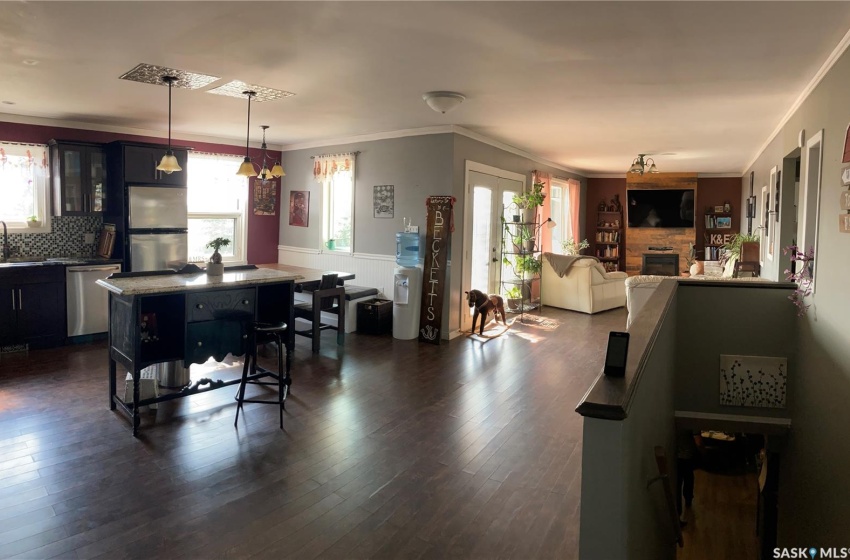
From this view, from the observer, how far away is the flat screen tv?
11344 millimetres

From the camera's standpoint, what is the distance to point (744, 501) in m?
4.94

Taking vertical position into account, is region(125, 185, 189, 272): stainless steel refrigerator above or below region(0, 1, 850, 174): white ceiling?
below

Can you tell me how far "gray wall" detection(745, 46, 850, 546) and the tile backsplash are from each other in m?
7.03

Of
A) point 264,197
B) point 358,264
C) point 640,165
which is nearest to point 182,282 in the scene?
point 358,264

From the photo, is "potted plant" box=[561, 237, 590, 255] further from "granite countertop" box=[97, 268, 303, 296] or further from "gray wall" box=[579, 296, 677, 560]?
"gray wall" box=[579, 296, 677, 560]

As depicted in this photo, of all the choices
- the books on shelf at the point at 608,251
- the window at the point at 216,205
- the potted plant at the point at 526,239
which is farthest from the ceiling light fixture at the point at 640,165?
the window at the point at 216,205

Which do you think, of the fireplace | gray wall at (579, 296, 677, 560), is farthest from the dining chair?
the fireplace

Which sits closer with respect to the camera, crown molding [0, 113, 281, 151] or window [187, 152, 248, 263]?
crown molding [0, 113, 281, 151]

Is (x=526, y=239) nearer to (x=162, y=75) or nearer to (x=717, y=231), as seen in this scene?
(x=162, y=75)

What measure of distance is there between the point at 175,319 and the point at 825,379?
430 centimetres

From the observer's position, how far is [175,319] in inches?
→ 152

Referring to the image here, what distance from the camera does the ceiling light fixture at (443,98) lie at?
4.47m

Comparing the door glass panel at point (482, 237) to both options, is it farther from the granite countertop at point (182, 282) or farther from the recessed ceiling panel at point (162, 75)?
the recessed ceiling panel at point (162, 75)

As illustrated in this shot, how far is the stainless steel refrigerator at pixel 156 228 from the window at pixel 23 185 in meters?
0.97
